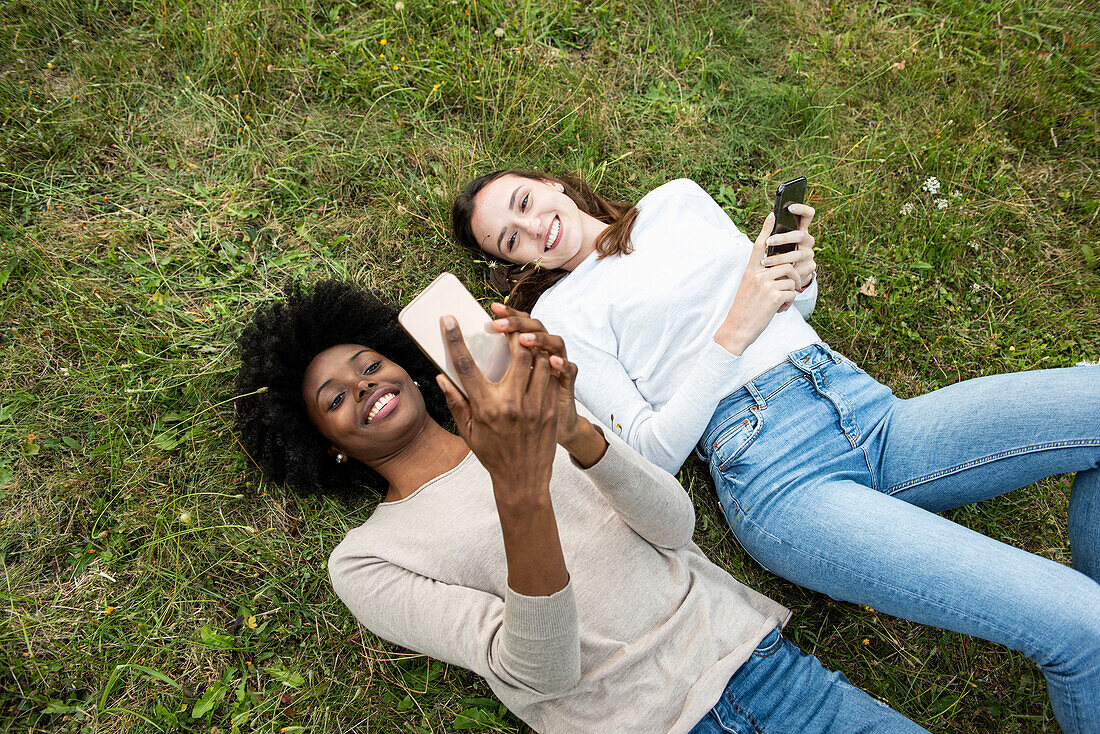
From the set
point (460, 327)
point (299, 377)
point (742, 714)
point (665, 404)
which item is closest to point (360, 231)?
point (299, 377)

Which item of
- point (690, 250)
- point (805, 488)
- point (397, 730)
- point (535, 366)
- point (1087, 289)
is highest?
point (535, 366)

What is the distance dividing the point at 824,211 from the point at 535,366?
3104mm

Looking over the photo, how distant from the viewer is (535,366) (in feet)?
6.04

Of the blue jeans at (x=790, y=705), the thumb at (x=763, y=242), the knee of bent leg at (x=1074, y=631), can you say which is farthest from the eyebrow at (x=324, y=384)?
the knee of bent leg at (x=1074, y=631)

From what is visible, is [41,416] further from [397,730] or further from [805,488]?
[805,488]

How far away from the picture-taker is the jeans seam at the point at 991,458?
2.62 m

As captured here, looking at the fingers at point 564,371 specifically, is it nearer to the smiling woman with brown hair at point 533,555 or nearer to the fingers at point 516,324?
the smiling woman with brown hair at point 533,555

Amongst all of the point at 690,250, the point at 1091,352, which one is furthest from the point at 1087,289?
the point at 690,250

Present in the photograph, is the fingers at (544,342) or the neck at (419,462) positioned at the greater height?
the fingers at (544,342)

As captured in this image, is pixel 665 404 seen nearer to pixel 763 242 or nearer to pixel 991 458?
pixel 763 242

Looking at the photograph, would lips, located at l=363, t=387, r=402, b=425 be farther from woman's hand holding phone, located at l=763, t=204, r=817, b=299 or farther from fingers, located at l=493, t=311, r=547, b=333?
woman's hand holding phone, located at l=763, t=204, r=817, b=299

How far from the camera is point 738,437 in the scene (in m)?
2.99

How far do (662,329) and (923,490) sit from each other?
1431 millimetres

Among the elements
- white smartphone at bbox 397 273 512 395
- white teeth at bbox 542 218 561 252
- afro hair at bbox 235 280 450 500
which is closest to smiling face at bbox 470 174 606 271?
white teeth at bbox 542 218 561 252
